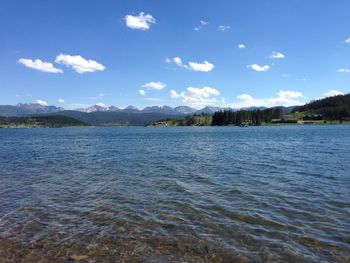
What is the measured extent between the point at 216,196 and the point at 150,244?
10.4 meters

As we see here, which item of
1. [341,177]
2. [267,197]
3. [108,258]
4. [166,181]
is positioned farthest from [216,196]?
[341,177]

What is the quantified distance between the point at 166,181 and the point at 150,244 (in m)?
17.0

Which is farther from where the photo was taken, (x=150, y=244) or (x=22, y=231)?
(x=22, y=231)

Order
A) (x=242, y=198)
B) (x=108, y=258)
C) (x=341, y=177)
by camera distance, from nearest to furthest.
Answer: (x=108, y=258) → (x=242, y=198) → (x=341, y=177)

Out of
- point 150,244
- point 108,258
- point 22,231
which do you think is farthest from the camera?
point 22,231

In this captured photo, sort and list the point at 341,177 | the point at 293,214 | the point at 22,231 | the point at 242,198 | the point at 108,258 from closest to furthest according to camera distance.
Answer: the point at 108,258 → the point at 22,231 → the point at 293,214 → the point at 242,198 → the point at 341,177

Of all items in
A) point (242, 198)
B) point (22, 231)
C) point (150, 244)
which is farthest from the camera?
point (242, 198)

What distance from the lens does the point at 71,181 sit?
33906mm

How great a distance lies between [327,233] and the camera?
1702cm

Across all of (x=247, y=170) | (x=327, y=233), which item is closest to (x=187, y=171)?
(x=247, y=170)

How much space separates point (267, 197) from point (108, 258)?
14449 millimetres

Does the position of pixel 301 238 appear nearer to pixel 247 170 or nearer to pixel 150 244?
pixel 150 244

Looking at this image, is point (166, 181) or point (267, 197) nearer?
point (267, 197)

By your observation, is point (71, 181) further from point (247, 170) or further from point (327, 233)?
point (327, 233)
